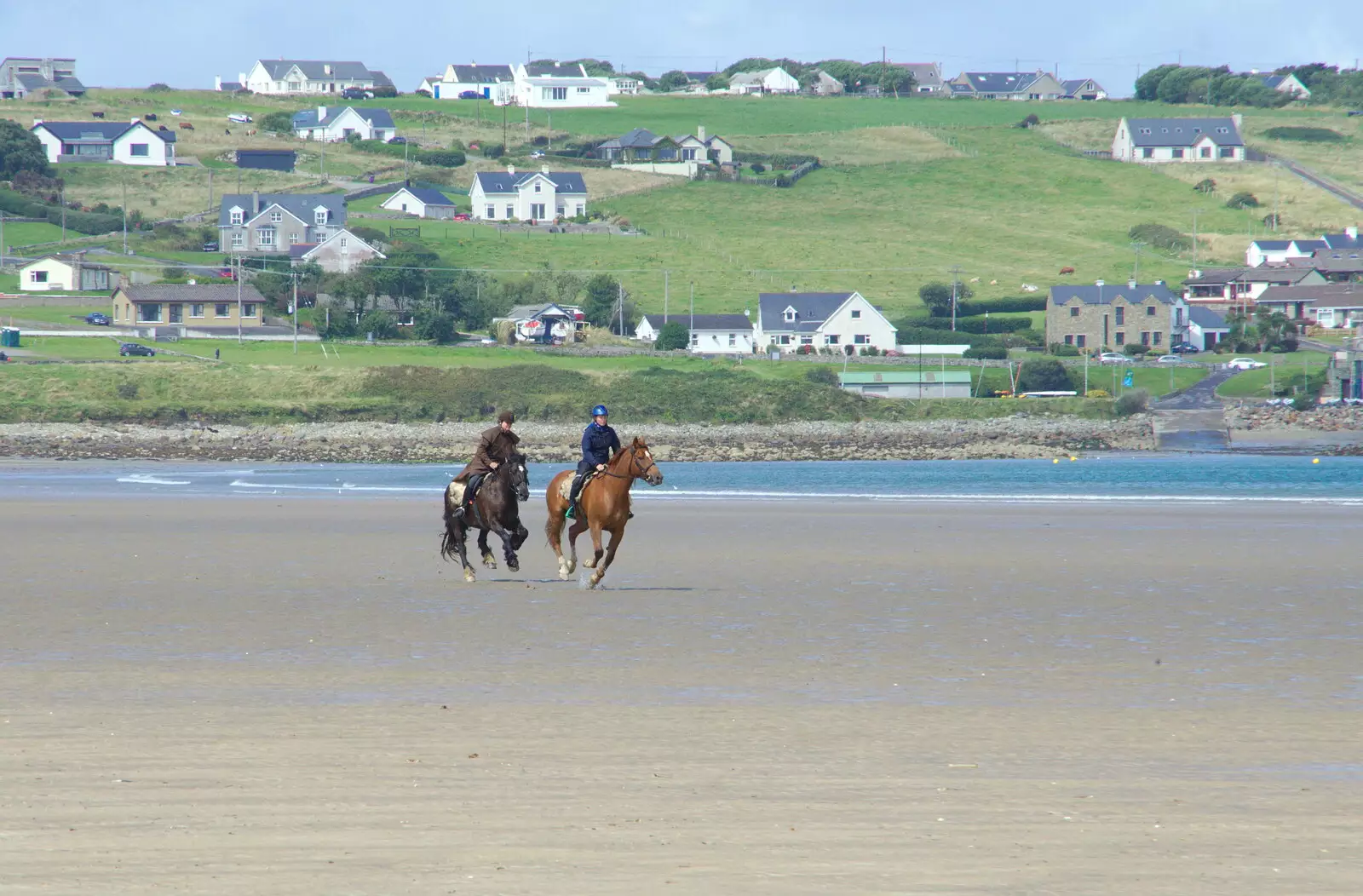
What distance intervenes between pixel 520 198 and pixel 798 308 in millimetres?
45022

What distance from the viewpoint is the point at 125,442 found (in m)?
58.3

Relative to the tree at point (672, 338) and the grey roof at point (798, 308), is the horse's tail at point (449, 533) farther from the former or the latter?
the grey roof at point (798, 308)

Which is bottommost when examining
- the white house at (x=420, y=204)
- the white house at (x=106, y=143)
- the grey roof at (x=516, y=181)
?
the white house at (x=420, y=204)

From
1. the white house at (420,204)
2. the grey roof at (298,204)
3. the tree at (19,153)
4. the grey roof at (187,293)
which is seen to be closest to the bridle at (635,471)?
the grey roof at (187,293)

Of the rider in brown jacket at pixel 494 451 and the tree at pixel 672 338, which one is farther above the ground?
the tree at pixel 672 338

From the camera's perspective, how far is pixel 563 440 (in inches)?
2500

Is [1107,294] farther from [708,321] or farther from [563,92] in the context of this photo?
[563,92]

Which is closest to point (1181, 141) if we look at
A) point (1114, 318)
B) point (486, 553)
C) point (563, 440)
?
point (1114, 318)

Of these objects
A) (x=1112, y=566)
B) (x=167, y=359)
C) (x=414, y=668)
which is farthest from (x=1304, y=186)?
(x=414, y=668)

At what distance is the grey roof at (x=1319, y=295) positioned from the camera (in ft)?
341

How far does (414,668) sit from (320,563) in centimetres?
889

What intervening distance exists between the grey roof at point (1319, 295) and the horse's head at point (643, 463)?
9711 cm

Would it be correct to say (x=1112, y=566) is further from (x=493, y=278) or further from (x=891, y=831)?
(x=493, y=278)

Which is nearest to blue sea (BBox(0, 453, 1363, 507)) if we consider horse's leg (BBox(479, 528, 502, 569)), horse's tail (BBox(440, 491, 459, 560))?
horse's leg (BBox(479, 528, 502, 569))
